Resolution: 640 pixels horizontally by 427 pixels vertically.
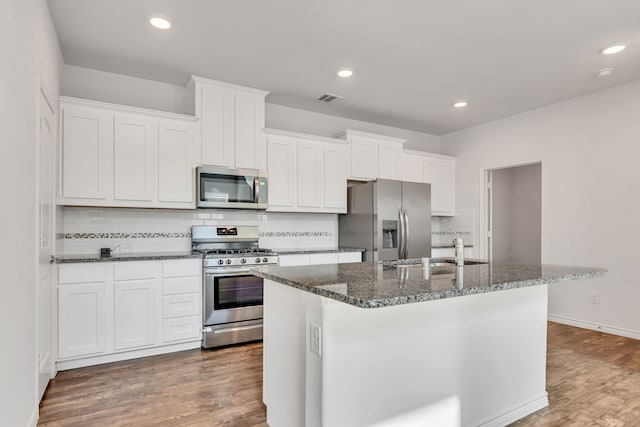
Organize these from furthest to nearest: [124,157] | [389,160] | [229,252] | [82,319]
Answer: [389,160] → [229,252] → [124,157] → [82,319]

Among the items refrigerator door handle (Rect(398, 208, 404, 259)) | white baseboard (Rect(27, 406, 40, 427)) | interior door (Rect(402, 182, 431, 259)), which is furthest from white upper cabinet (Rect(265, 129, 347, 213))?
white baseboard (Rect(27, 406, 40, 427))

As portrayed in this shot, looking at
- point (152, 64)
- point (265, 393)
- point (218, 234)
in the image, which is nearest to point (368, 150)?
point (218, 234)

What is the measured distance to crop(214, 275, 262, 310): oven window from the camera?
368cm

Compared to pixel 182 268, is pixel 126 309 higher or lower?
lower

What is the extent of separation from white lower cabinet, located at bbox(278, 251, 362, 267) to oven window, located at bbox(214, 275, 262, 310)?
390 mm

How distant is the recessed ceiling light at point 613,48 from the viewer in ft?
10.3

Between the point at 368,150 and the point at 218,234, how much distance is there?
87.6 inches

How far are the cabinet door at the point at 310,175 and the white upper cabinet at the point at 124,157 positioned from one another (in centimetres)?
126

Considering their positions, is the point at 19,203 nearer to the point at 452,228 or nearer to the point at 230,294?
the point at 230,294

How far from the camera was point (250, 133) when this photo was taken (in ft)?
13.5

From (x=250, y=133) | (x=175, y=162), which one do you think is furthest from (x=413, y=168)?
(x=175, y=162)

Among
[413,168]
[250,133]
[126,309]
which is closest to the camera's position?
[126,309]

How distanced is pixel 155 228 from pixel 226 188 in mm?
853

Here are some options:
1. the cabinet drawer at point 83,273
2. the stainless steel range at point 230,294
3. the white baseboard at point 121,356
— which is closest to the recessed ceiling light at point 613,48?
the stainless steel range at point 230,294
